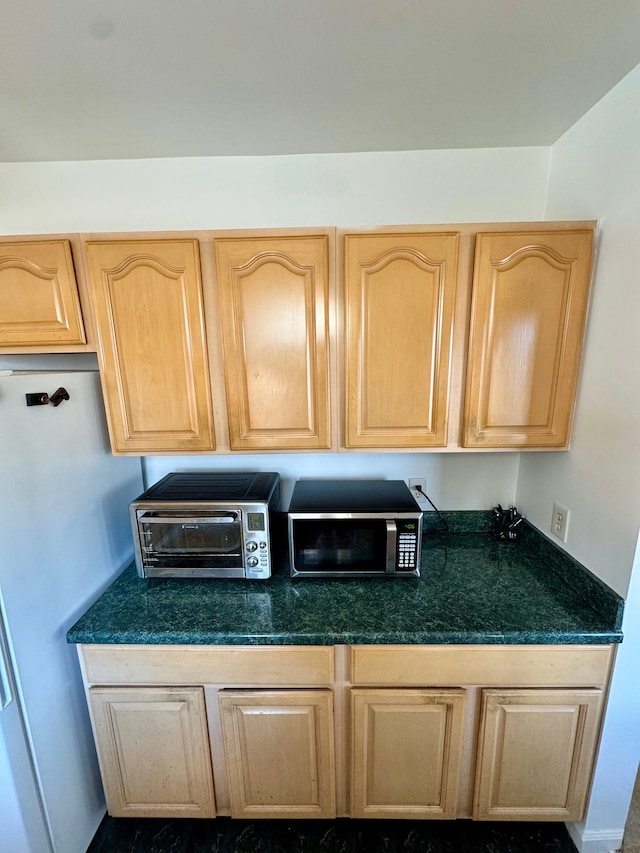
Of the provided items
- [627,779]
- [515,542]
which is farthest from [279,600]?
[627,779]

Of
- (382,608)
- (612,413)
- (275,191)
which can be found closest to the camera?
(612,413)

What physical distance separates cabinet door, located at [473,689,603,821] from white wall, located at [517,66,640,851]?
7 centimetres

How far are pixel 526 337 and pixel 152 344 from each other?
137cm

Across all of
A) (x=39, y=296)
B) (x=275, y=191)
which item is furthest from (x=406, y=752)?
(x=275, y=191)

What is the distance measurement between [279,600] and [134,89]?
1.74 m

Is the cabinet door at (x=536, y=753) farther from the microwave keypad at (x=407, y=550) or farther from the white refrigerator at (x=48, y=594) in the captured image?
the white refrigerator at (x=48, y=594)

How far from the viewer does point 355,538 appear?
1334 mm

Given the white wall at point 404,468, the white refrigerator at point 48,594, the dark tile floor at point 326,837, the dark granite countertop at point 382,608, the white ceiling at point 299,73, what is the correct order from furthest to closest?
the white wall at point 404,468
the dark tile floor at point 326,837
the dark granite countertop at point 382,608
the white refrigerator at point 48,594
the white ceiling at point 299,73

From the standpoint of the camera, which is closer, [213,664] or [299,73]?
[299,73]

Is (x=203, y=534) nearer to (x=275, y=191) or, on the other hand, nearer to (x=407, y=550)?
(x=407, y=550)

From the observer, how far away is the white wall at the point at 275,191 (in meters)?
1.42

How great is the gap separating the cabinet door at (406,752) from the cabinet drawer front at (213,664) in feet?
0.64

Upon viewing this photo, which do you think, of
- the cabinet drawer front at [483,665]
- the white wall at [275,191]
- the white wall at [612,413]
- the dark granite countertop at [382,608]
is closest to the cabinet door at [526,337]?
the white wall at [612,413]

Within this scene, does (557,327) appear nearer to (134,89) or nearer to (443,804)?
(134,89)
